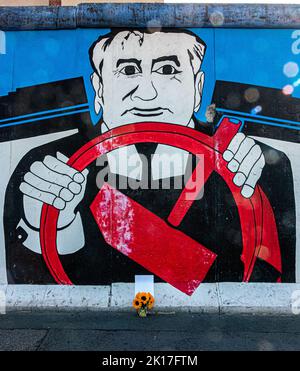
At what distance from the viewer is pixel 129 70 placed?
5621mm

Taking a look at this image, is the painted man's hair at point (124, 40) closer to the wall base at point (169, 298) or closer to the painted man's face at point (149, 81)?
the painted man's face at point (149, 81)

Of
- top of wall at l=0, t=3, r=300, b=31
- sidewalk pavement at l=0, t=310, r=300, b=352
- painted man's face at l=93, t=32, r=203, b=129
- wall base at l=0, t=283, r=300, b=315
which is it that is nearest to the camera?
sidewalk pavement at l=0, t=310, r=300, b=352

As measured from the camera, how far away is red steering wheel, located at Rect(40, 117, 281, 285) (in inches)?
219

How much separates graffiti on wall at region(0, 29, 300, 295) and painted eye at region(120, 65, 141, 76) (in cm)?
2

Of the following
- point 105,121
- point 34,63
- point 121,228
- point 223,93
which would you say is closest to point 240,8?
point 223,93

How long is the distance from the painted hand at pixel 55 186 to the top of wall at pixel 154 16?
6.09ft

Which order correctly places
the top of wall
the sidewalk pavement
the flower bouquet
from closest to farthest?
1. the sidewalk pavement
2. the flower bouquet
3. the top of wall

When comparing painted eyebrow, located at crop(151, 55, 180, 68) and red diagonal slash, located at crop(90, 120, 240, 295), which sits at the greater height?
painted eyebrow, located at crop(151, 55, 180, 68)

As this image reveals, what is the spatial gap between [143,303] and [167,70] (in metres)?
3.10

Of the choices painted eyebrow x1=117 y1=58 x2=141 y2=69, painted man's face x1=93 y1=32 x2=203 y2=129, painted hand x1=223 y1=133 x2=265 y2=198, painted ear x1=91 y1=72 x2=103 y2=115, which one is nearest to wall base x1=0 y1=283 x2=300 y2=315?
painted hand x1=223 y1=133 x2=265 y2=198

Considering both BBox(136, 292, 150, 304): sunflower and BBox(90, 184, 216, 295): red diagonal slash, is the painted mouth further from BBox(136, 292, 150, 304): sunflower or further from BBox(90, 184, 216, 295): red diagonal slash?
BBox(136, 292, 150, 304): sunflower

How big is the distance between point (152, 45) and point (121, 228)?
2.52 m

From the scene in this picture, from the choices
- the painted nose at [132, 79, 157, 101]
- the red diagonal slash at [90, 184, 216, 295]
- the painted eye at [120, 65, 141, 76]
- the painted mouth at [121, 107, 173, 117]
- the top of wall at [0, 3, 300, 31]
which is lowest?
the red diagonal slash at [90, 184, 216, 295]

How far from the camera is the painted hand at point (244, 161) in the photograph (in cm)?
559
